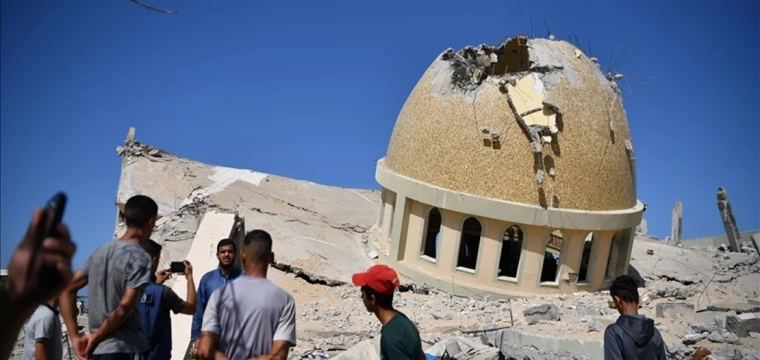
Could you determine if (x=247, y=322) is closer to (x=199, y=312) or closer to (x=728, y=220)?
(x=199, y=312)

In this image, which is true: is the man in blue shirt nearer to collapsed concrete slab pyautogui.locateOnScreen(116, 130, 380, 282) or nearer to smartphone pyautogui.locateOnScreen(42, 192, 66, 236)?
smartphone pyautogui.locateOnScreen(42, 192, 66, 236)

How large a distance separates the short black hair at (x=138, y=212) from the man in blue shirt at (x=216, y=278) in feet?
4.53

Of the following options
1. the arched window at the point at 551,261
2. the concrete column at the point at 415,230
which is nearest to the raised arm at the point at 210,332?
the concrete column at the point at 415,230

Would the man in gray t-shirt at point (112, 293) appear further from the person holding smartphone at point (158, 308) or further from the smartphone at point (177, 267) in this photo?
the smartphone at point (177, 267)

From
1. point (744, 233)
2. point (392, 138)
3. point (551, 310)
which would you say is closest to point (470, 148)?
point (392, 138)

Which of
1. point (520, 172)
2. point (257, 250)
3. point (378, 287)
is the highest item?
point (520, 172)

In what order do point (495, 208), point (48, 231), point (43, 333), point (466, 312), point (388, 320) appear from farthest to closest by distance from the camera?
point (495, 208), point (466, 312), point (43, 333), point (388, 320), point (48, 231)

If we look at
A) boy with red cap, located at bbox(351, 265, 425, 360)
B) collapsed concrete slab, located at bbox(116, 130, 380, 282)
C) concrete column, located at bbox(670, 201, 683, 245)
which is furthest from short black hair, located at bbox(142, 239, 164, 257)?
concrete column, located at bbox(670, 201, 683, 245)

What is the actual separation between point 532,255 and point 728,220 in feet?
40.5

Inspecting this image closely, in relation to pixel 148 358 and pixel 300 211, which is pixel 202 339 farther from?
pixel 300 211

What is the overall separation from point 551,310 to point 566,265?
10.4ft

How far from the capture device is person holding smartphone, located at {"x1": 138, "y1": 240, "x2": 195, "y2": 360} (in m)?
4.93

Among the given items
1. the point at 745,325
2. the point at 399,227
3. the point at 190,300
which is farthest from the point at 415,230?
the point at 190,300

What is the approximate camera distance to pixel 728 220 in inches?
886
